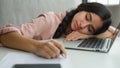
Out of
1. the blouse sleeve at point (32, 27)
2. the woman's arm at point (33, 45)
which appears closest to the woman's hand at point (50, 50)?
the woman's arm at point (33, 45)

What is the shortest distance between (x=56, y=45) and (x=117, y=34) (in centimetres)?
57

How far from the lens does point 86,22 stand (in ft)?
4.25

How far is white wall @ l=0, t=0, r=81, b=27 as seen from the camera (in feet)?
7.82

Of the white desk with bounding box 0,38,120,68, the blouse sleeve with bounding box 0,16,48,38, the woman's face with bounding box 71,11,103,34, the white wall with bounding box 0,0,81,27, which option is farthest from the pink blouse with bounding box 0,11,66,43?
the white wall with bounding box 0,0,81,27

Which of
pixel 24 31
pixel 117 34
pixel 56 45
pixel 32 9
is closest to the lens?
pixel 56 45

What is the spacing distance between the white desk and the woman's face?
1.04 feet

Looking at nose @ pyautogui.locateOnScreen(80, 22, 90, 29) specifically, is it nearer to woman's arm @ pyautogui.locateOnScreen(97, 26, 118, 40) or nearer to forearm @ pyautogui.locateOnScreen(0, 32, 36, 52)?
woman's arm @ pyautogui.locateOnScreen(97, 26, 118, 40)

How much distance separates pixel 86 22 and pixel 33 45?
18.7 inches

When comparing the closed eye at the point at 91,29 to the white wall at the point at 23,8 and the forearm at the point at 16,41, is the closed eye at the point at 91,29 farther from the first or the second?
the white wall at the point at 23,8

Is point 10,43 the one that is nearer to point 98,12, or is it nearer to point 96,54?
point 96,54

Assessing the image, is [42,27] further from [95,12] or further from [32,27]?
[95,12]

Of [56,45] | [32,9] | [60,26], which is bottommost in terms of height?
[32,9]

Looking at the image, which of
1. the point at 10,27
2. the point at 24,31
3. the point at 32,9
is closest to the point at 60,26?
the point at 24,31

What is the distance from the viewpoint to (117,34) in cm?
130
